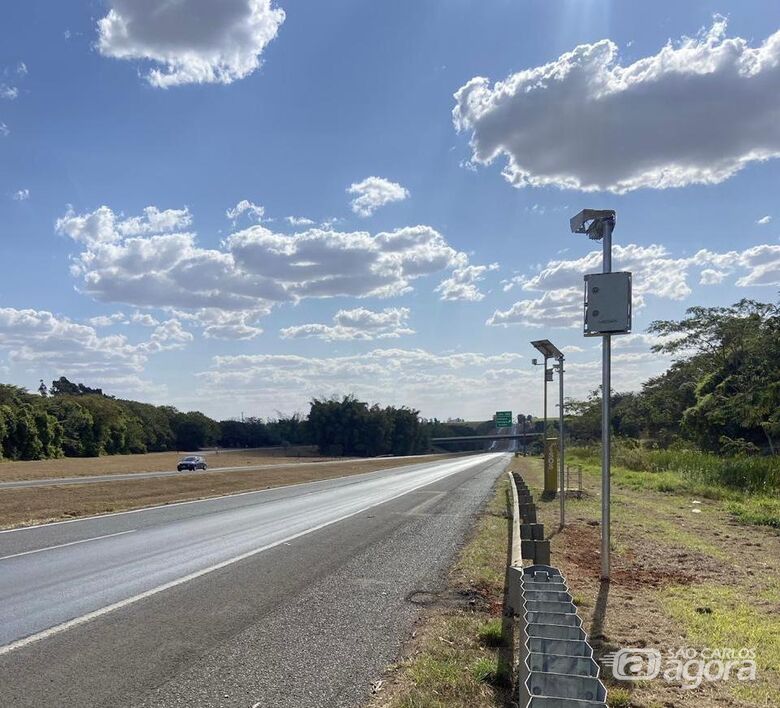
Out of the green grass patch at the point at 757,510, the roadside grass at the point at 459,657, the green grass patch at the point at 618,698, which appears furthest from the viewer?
the green grass patch at the point at 757,510

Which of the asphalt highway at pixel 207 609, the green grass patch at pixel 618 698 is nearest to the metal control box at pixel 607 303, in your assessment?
the asphalt highway at pixel 207 609

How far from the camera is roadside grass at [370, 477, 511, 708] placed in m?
4.83

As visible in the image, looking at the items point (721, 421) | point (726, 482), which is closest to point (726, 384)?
point (721, 421)

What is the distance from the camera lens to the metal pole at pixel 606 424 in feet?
28.1

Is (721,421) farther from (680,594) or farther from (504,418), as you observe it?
(504,418)

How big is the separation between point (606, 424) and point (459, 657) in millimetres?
3946

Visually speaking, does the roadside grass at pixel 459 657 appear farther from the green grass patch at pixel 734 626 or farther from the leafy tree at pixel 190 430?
the leafy tree at pixel 190 430

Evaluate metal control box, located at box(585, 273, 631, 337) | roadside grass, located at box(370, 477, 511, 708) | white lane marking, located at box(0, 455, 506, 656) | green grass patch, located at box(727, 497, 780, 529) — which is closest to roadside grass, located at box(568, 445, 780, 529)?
green grass patch, located at box(727, 497, 780, 529)

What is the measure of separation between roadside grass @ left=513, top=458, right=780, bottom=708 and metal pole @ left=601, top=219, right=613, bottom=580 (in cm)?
47

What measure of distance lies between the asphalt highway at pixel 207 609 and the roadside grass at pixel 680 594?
200cm

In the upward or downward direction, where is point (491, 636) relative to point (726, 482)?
downward

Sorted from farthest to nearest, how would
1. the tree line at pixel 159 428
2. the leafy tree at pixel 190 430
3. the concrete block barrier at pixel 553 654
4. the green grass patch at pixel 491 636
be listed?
the leafy tree at pixel 190 430 < the tree line at pixel 159 428 < the green grass patch at pixel 491 636 < the concrete block barrier at pixel 553 654

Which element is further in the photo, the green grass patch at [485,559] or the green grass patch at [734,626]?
the green grass patch at [485,559]

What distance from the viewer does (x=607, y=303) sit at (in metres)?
8.72
